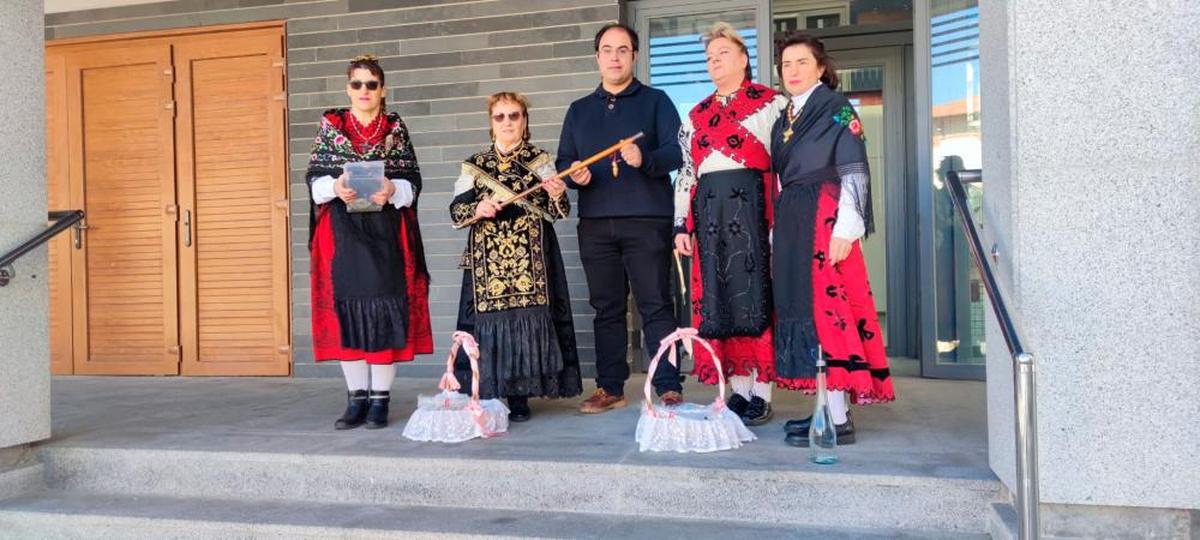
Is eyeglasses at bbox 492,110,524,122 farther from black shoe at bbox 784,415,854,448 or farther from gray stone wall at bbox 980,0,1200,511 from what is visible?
gray stone wall at bbox 980,0,1200,511

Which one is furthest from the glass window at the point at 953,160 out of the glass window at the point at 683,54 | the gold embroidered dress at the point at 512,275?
the gold embroidered dress at the point at 512,275

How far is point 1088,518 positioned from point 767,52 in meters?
3.38

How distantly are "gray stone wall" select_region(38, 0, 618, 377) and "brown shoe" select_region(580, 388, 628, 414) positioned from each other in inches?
47.8

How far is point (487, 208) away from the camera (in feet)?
12.1

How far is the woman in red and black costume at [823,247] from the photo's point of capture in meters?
3.16

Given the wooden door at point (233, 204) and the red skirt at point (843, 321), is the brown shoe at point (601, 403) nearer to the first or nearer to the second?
the red skirt at point (843, 321)

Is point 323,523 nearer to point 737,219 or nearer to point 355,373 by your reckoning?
point 355,373

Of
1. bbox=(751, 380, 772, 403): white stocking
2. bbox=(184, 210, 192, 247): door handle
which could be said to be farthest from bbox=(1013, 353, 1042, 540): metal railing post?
bbox=(184, 210, 192, 247): door handle

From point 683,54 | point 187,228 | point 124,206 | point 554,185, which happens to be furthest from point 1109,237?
point 124,206

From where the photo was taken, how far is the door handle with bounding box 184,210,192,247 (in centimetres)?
597

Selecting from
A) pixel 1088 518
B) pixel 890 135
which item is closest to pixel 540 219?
pixel 1088 518

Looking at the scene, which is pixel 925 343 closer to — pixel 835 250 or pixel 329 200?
pixel 835 250

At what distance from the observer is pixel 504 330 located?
148 inches

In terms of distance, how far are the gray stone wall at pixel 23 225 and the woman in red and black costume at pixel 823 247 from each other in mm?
2847
